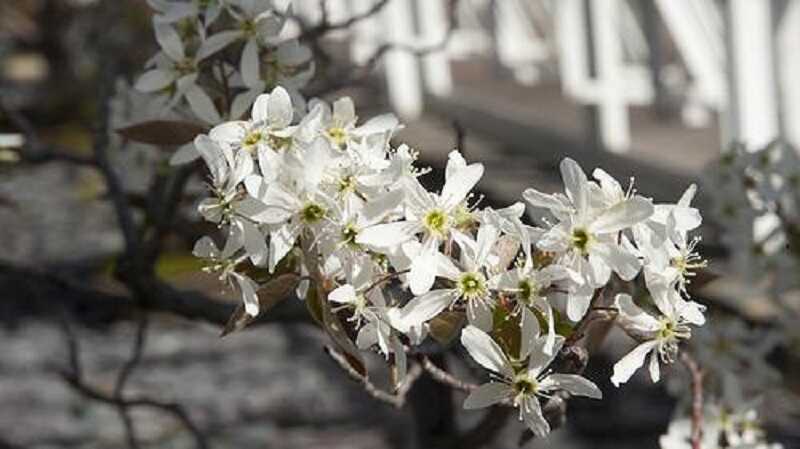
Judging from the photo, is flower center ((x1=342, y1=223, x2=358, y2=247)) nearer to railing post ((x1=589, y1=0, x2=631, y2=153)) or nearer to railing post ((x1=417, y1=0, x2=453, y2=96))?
railing post ((x1=589, y1=0, x2=631, y2=153))

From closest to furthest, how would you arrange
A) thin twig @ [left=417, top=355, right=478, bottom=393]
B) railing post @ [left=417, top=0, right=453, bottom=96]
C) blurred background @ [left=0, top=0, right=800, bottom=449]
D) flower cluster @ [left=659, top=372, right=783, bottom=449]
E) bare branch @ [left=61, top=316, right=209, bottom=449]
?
thin twig @ [left=417, top=355, right=478, bottom=393], flower cluster @ [left=659, top=372, right=783, bottom=449], bare branch @ [left=61, top=316, right=209, bottom=449], blurred background @ [left=0, top=0, right=800, bottom=449], railing post @ [left=417, top=0, right=453, bottom=96]

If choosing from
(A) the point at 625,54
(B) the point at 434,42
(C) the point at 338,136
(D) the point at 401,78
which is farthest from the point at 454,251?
(D) the point at 401,78

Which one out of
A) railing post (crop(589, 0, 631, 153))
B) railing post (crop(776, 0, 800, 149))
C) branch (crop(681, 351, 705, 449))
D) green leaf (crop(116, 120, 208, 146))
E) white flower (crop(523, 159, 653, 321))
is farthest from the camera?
Answer: railing post (crop(589, 0, 631, 153))

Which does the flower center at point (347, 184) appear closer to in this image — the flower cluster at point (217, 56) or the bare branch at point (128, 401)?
the flower cluster at point (217, 56)

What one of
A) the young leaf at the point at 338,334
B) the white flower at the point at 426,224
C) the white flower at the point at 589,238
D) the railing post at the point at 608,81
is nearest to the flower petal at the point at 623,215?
the white flower at the point at 589,238

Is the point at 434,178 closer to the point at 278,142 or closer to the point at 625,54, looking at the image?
the point at 278,142

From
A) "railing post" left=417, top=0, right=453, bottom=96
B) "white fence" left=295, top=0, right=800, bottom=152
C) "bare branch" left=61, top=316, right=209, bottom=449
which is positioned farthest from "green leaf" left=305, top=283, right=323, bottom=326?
"railing post" left=417, top=0, right=453, bottom=96
